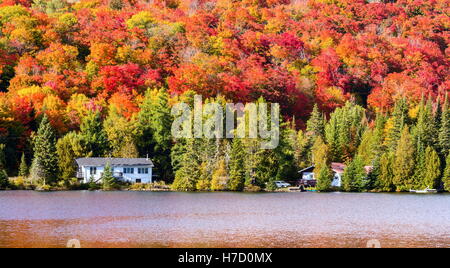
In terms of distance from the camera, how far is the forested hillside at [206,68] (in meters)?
82.1

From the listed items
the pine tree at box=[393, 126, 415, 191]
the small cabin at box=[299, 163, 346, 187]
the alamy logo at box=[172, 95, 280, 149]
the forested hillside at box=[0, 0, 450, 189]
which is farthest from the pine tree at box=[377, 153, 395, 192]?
the alamy logo at box=[172, 95, 280, 149]

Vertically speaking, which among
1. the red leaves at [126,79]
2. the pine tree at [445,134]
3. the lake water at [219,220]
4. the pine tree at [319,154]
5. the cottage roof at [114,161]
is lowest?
the lake water at [219,220]

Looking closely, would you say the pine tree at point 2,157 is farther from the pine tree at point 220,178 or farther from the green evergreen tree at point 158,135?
the pine tree at point 220,178

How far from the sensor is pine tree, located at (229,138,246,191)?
2960 inches

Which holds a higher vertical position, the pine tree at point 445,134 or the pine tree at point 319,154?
the pine tree at point 445,134

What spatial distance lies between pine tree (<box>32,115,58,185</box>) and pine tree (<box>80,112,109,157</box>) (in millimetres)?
4417

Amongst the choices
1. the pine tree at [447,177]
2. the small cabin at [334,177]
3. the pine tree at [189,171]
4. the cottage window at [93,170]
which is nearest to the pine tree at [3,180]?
the cottage window at [93,170]

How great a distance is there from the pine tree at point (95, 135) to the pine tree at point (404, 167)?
30.5m

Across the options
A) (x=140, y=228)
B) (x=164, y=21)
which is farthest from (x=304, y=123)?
(x=140, y=228)

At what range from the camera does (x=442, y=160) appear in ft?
264

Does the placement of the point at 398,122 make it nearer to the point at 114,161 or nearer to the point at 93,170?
the point at 114,161

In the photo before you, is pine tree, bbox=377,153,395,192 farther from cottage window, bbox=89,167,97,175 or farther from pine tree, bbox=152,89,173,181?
cottage window, bbox=89,167,97,175
